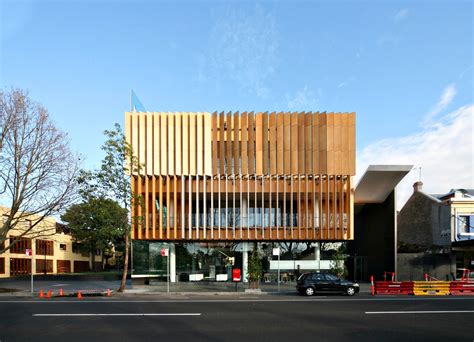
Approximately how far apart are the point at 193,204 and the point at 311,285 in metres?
11.3

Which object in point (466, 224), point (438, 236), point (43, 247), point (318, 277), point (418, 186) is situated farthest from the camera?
point (43, 247)

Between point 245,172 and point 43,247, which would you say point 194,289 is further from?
point 43,247

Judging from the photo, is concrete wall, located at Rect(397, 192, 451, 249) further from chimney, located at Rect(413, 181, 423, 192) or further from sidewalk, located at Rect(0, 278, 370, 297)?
sidewalk, located at Rect(0, 278, 370, 297)

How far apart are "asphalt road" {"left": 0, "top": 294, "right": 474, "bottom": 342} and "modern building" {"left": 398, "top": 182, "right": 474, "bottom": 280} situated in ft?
45.9

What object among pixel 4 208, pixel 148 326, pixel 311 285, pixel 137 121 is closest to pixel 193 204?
pixel 137 121

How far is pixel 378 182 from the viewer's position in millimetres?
30812

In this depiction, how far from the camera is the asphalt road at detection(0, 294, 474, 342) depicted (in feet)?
36.4

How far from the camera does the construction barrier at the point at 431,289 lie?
76.1 feet

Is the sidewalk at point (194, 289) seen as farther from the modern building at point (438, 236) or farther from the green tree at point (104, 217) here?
the modern building at point (438, 236)

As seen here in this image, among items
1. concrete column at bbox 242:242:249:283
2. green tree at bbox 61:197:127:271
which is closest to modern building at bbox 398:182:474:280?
concrete column at bbox 242:242:249:283

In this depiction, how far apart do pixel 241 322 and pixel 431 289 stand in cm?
1482

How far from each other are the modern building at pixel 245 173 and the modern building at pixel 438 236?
6.96 metres

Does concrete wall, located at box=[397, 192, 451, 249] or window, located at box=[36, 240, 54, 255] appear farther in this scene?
window, located at box=[36, 240, 54, 255]

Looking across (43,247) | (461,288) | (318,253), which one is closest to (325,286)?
(461,288)
